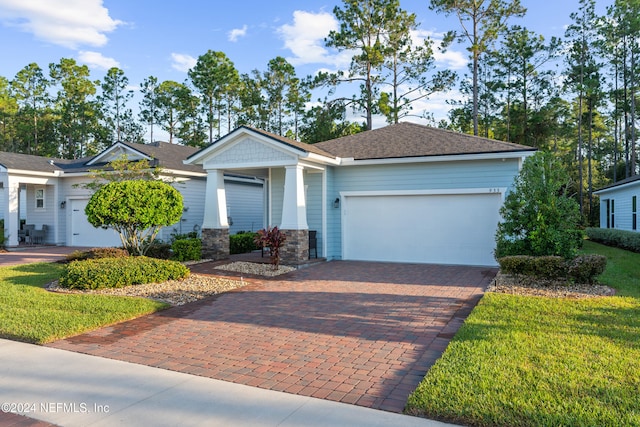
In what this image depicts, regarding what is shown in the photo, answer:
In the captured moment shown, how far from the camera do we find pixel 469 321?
6281 mm

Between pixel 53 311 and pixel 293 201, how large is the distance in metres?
6.97

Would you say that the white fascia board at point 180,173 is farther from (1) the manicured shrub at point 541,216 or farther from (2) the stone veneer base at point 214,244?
(1) the manicured shrub at point 541,216

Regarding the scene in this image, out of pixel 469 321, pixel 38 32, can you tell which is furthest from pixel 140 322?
pixel 38 32

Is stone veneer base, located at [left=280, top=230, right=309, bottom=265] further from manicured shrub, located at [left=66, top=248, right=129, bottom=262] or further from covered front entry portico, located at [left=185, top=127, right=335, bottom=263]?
manicured shrub, located at [left=66, top=248, right=129, bottom=262]

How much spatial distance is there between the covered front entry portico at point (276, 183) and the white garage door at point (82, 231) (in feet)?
24.1

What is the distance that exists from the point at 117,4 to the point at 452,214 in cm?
1210

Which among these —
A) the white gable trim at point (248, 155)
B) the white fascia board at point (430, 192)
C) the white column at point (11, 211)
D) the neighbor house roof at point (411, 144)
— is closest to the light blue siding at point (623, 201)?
the neighbor house roof at point (411, 144)

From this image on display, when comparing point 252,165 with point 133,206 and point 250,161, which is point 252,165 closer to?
point 250,161

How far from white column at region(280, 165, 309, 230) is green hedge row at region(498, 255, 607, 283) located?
604 cm

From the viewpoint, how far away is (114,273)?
30.1 ft

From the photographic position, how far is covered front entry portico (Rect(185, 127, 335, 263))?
12.8 meters

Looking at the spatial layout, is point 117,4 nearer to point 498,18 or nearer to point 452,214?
point 452,214

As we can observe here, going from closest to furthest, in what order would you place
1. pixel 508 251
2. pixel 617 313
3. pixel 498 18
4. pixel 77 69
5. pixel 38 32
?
pixel 617 313, pixel 508 251, pixel 38 32, pixel 498 18, pixel 77 69

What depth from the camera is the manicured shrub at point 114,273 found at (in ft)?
29.6
